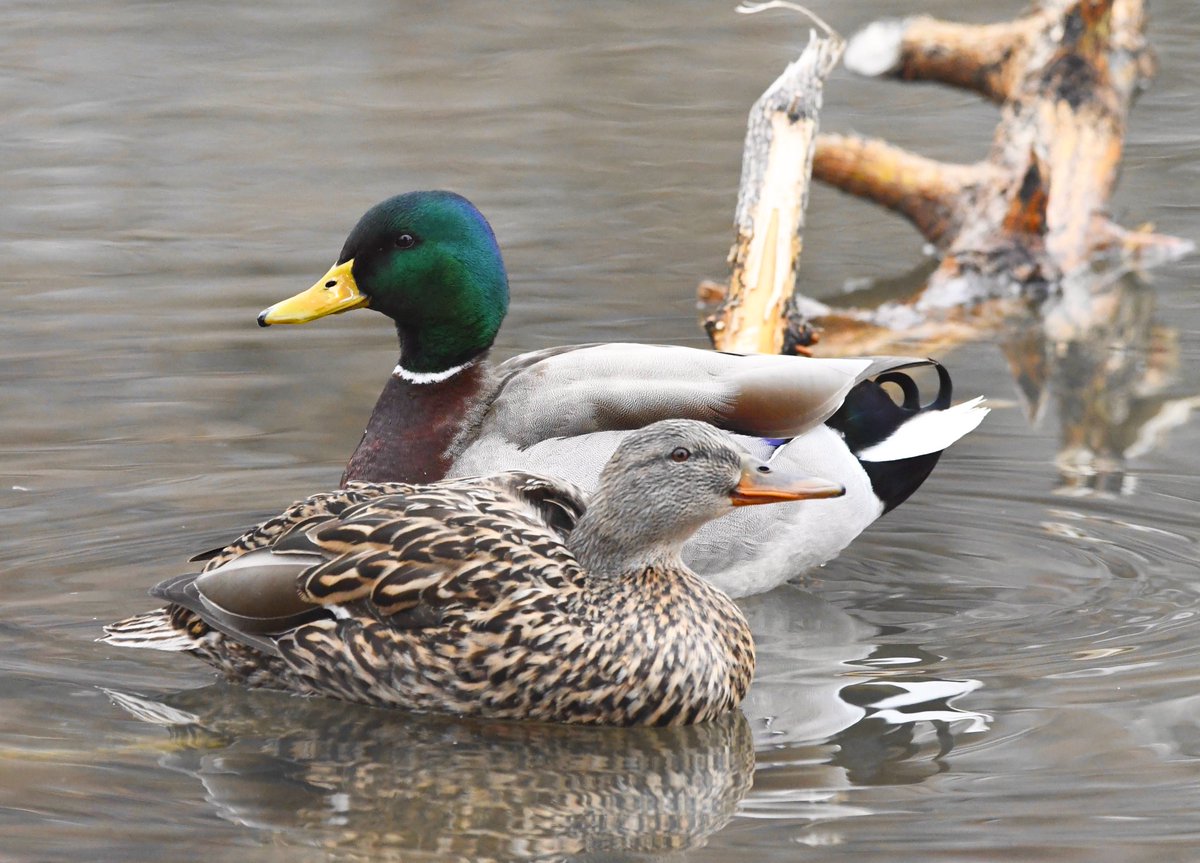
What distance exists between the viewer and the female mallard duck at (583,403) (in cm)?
610

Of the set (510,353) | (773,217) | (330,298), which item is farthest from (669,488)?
(510,353)

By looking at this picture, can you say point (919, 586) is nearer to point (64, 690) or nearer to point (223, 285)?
point (64, 690)

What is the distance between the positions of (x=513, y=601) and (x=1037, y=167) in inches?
213

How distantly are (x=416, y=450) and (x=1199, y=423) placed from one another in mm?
3193

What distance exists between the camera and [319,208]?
11641mm

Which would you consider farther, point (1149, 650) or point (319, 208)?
point (319, 208)

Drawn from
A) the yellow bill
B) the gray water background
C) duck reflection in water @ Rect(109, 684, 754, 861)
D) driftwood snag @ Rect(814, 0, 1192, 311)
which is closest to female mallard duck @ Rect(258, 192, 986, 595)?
the yellow bill

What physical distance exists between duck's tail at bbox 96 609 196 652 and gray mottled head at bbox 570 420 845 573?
1155 millimetres

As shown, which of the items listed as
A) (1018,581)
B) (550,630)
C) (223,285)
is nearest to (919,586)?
(1018,581)

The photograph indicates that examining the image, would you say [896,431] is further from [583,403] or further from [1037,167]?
[1037,167]

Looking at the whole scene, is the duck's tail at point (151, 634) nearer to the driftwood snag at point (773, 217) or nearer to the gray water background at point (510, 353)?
the gray water background at point (510, 353)

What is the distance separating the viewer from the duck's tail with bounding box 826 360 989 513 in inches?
252

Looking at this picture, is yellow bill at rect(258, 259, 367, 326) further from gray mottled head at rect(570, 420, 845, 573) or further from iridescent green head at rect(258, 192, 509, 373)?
gray mottled head at rect(570, 420, 845, 573)

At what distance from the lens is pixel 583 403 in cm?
608
